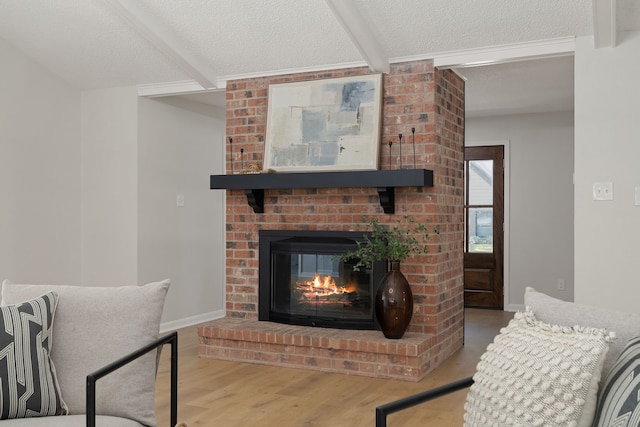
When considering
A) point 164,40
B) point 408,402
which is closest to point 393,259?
point 164,40

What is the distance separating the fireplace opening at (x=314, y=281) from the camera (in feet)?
15.8

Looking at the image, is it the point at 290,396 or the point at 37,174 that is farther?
the point at 37,174

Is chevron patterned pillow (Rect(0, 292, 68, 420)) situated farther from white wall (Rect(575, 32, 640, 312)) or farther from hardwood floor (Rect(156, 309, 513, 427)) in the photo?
white wall (Rect(575, 32, 640, 312))

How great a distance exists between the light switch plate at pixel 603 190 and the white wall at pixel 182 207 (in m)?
3.77

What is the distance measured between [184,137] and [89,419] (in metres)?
4.81

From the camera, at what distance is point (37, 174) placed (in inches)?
219

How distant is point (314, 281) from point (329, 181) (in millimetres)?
816

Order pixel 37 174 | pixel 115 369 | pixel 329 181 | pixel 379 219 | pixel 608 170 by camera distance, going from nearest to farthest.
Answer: pixel 115 369 → pixel 608 170 → pixel 329 181 → pixel 379 219 → pixel 37 174

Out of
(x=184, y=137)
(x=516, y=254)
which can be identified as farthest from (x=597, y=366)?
(x=516, y=254)

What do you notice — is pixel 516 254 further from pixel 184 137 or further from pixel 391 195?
pixel 184 137

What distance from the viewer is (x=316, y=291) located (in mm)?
4980

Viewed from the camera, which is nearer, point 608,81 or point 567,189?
point 608,81

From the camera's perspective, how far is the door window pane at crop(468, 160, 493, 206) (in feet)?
24.6

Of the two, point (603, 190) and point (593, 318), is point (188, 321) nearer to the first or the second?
point (603, 190)
